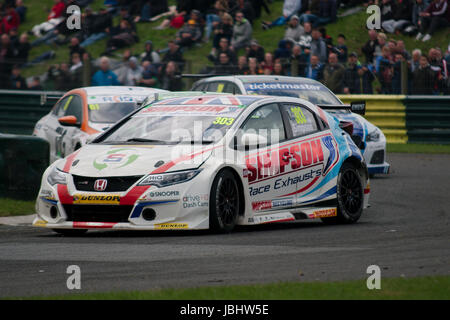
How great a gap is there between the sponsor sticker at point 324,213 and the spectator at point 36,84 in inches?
636

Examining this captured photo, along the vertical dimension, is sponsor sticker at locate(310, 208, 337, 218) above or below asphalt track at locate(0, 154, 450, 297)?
below

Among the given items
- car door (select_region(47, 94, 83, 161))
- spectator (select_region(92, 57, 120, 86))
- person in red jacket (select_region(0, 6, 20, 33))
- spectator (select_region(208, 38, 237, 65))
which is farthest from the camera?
person in red jacket (select_region(0, 6, 20, 33))

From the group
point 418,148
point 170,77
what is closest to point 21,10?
point 170,77

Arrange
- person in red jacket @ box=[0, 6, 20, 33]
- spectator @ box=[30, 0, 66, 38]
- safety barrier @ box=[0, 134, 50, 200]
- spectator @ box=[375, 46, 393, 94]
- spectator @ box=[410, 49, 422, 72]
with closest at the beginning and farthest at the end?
safety barrier @ box=[0, 134, 50, 200] → spectator @ box=[410, 49, 422, 72] → spectator @ box=[375, 46, 393, 94] → person in red jacket @ box=[0, 6, 20, 33] → spectator @ box=[30, 0, 66, 38]

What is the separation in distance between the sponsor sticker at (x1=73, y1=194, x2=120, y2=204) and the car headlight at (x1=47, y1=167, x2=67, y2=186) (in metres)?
0.25

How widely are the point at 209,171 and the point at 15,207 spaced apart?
3712 mm

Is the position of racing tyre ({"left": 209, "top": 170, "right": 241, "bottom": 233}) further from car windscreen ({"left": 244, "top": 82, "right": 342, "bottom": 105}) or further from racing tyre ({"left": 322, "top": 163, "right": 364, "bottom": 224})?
car windscreen ({"left": 244, "top": 82, "right": 342, "bottom": 105})

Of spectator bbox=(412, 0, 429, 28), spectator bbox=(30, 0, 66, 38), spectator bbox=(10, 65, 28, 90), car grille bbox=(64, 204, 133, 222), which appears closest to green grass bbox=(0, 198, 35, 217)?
car grille bbox=(64, 204, 133, 222)

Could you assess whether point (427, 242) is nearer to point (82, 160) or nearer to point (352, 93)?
point (82, 160)

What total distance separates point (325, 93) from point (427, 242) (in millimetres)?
7535

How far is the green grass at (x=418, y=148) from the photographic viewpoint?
21.2 metres

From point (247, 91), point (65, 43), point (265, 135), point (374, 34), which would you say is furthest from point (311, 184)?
point (65, 43)

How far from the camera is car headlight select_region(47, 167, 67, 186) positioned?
9.91 meters

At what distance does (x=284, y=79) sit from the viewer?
53.8 ft
